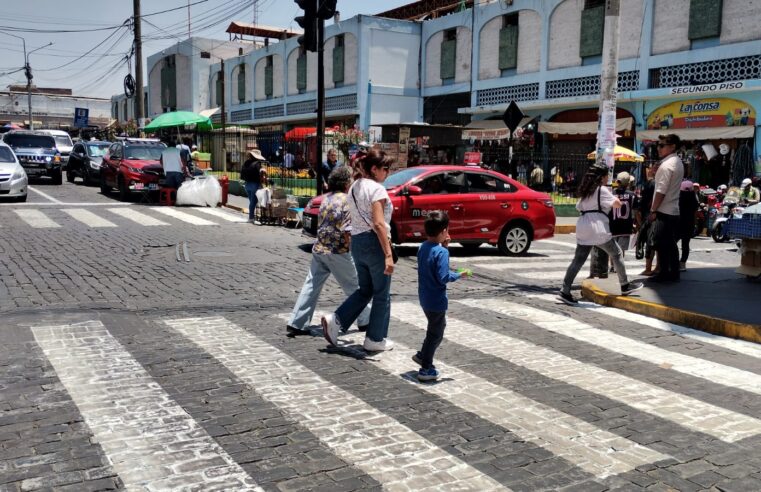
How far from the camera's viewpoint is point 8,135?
24.7 m

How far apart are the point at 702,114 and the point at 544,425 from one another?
76.0ft

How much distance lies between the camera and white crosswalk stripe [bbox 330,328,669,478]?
161 inches

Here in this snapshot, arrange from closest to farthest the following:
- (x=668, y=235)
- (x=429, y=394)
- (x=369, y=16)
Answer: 1. (x=429, y=394)
2. (x=668, y=235)
3. (x=369, y=16)

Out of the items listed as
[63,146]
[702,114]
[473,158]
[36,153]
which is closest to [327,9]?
[473,158]

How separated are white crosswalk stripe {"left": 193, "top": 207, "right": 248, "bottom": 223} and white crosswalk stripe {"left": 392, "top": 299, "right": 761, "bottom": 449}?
10.2m

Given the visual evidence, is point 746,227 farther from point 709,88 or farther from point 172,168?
point 709,88

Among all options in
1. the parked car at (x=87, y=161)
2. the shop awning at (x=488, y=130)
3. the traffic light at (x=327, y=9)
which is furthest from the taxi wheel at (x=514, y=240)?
the shop awning at (x=488, y=130)

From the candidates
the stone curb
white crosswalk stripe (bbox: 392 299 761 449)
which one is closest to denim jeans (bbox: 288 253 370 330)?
white crosswalk stripe (bbox: 392 299 761 449)

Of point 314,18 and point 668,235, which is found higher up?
point 314,18

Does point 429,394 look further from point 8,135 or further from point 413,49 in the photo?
point 413,49

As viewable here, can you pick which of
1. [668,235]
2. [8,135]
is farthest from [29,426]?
[8,135]

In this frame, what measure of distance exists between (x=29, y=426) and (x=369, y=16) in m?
36.2

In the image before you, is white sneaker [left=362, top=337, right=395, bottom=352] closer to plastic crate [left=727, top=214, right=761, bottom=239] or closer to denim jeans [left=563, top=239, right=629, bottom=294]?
denim jeans [left=563, top=239, right=629, bottom=294]

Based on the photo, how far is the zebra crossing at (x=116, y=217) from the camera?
47.9ft
